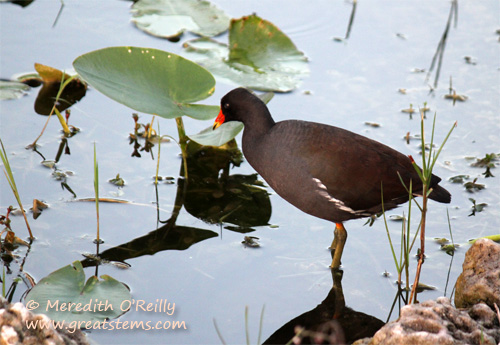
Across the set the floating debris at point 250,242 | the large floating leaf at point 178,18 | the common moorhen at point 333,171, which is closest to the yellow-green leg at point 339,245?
the common moorhen at point 333,171

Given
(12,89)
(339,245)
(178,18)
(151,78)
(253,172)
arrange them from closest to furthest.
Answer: (339,245) < (151,78) < (253,172) < (12,89) < (178,18)

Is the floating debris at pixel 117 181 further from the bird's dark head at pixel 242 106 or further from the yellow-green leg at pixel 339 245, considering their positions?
the yellow-green leg at pixel 339 245

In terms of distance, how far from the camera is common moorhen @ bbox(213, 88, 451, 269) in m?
3.61

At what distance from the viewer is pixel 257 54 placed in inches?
218

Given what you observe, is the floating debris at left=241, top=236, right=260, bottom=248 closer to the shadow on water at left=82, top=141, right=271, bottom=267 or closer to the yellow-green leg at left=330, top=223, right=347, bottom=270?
the shadow on water at left=82, top=141, right=271, bottom=267

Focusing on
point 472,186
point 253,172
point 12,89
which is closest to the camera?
point 472,186

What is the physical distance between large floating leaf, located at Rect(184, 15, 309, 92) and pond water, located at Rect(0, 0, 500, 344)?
16 centimetres

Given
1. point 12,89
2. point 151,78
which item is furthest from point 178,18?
point 151,78

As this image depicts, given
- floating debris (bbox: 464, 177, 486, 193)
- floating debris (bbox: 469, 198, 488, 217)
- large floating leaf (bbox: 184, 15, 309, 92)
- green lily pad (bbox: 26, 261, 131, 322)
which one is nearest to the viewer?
green lily pad (bbox: 26, 261, 131, 322)

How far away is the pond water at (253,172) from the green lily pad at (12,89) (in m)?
0.05

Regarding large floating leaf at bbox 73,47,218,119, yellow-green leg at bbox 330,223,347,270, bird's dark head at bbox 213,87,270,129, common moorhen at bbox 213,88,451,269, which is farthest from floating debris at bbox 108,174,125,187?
yellow-green leg at bbox 330,223,347,270

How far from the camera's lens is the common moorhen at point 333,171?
11.8ft

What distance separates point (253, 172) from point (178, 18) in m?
1.97

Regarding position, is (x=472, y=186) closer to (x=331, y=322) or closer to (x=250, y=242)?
(x=250, y=242)
